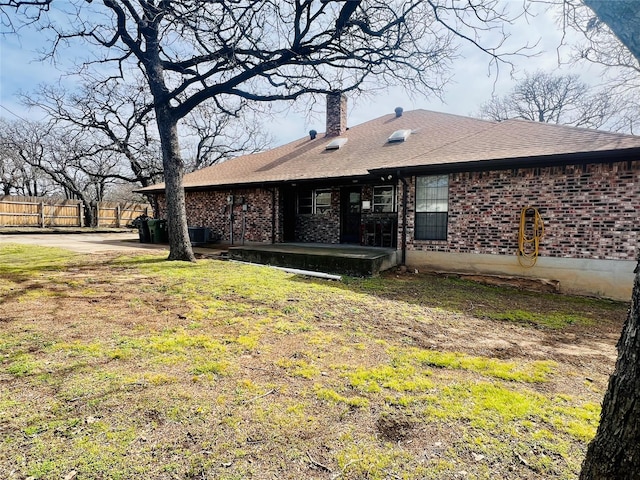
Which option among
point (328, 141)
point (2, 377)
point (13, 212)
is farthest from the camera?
point (13, 212)

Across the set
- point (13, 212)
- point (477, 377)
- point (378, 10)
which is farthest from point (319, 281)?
point (13, 212)

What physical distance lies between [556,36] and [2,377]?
6.18 meters

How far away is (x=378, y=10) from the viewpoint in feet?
24.1

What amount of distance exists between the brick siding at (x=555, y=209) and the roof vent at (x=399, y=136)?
4117 millimetres

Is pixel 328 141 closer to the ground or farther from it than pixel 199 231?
farther from it

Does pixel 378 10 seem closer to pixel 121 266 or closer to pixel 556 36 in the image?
pixel 556 36

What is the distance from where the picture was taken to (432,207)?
8.76 m

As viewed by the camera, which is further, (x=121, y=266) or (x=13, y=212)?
(x=13, y=212)

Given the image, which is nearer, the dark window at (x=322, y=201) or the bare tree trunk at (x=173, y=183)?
the bare tree trunk at (x=173, y=183)

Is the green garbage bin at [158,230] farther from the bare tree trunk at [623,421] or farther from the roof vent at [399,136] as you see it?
the bare tree trunk at [623,421]

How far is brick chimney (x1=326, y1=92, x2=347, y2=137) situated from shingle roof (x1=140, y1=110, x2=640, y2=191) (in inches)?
17.2

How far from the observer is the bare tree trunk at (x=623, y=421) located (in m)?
1.28

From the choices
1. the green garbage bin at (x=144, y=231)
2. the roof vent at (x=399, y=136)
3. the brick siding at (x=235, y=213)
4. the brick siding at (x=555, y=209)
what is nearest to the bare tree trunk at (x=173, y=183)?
the brick siding at (x=235, y=213)

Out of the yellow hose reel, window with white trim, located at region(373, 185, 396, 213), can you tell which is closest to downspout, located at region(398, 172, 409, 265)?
window with white trim, located at region(373, 185, 396, 213)
